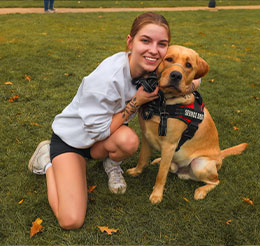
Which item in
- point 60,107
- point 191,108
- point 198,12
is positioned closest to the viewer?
point 191,108

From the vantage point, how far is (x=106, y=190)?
289 centimetres

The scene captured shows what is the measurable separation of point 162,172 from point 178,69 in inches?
39.2

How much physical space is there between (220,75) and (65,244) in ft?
16.1

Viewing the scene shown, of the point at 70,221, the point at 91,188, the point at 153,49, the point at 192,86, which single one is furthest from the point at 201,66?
the point at 70,221

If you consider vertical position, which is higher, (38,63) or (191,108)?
(191,108)

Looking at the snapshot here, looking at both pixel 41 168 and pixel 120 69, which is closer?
pixel 120 69

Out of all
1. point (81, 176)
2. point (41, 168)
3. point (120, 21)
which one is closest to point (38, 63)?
point (41, 168)

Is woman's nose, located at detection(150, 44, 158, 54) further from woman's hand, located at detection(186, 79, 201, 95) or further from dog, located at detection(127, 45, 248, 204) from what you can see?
woman's hand, located at detection(186, 79, 201, 95)

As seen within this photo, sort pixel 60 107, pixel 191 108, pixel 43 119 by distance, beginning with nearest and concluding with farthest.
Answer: pixel 191 108 < pixel 43 119 < pixel 60 107

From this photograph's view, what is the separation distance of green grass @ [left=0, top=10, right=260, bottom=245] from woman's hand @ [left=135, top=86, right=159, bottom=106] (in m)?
0.99

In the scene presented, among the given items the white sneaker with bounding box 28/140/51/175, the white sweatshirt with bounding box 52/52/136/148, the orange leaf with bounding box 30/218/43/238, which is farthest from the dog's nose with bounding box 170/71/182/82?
the orange leaf with bounding box 30/218/43/238

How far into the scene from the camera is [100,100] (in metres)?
2.41

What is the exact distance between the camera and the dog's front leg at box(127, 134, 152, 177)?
9.93 ft

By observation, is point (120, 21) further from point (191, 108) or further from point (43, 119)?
point (191, 108)
